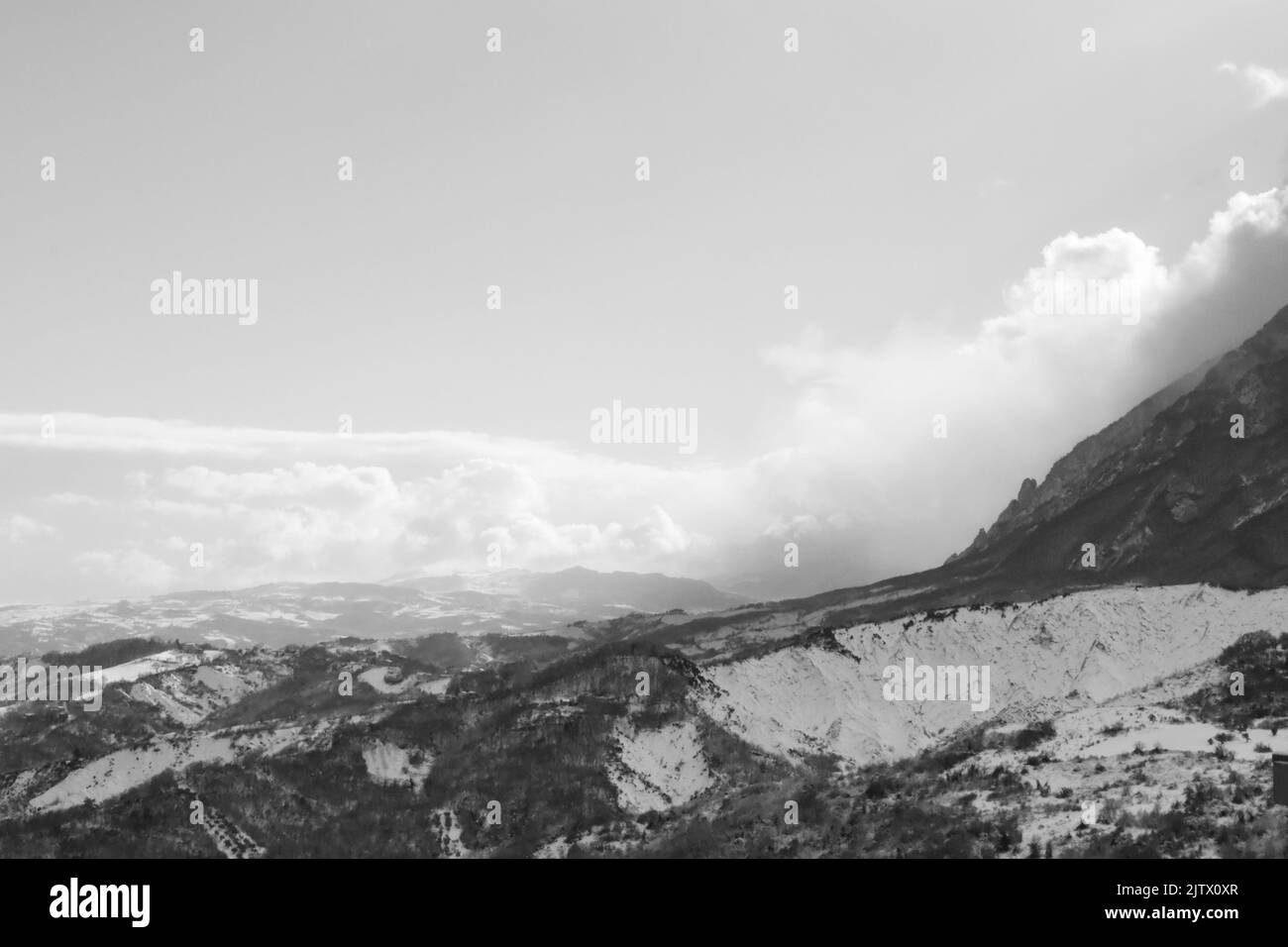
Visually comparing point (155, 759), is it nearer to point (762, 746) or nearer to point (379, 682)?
point (762, 746)

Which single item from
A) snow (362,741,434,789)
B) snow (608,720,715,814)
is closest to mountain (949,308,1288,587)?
snow (608,720,715,814)

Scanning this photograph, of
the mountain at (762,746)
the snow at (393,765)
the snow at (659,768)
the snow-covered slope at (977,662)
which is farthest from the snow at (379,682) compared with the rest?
the snow at (659,768)

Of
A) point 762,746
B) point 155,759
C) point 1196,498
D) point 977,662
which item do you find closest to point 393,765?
point 155,759

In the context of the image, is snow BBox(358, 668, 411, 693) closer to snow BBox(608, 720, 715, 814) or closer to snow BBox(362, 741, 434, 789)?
snow BBox(362, 741, 434, 789)

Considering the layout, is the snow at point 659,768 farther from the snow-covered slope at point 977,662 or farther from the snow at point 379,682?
the snow at point 379,682
